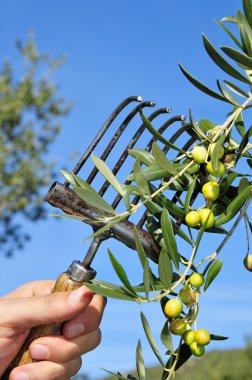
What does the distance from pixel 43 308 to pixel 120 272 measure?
0.60 meters

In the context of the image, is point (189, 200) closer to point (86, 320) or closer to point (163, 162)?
point (163, 162)

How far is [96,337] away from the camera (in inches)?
78.9

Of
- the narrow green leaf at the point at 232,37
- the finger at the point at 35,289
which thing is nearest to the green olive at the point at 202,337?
the narrow green leaf at the point at 232,37

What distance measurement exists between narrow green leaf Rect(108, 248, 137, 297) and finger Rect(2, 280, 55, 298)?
105 centimetres

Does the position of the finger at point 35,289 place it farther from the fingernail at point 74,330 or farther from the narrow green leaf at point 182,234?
the narrow green leaf at point 182,234

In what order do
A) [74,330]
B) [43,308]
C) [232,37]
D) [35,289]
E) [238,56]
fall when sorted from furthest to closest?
[35,289]
[74,330]
[43,308]
[232,37]
[238,56]

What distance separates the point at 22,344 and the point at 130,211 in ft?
2.95

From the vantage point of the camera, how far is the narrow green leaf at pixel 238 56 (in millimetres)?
1064

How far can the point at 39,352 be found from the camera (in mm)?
1784

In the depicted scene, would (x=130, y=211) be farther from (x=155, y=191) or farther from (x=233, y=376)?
(x=233, y=376)

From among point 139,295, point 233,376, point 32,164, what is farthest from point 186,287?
point 32,164

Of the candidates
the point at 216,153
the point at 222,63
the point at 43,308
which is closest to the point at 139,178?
the point at 216,153

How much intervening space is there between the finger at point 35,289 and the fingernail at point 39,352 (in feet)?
1.32

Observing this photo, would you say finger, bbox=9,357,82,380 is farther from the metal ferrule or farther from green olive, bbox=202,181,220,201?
green olive, bbox=202,181,220,201
